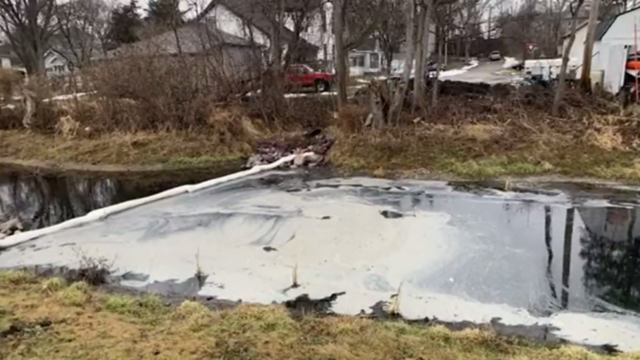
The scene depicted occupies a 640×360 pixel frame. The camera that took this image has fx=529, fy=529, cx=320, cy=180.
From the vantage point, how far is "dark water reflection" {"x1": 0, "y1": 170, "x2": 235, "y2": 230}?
8633mm

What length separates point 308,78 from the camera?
17641 millimetres

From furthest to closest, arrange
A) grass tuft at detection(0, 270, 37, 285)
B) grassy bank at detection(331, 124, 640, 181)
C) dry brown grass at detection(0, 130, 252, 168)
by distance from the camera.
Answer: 1. dry brown grass at detection(0, 130, 252, 168)
2. grassy bank at detection(331, 124, 640, 181)
3. grass tuft at detection(0, 270, 37, 285)

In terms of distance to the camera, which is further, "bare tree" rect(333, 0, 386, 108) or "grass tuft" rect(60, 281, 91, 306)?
"bare tree" rect(333, 0, 386, 108)

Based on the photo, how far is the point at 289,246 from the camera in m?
6.35

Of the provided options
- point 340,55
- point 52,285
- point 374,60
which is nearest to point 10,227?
point 52,285

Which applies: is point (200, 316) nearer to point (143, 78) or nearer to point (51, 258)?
point (51, 258)

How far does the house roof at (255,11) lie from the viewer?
16381mm

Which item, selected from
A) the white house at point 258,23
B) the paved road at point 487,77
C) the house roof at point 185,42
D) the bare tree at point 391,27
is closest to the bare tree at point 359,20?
the white house at point 258,23

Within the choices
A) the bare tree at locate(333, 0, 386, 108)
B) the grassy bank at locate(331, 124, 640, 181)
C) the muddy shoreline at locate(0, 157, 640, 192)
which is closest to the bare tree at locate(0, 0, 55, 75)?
the bare tree at locate(333, 0, 386, 108)

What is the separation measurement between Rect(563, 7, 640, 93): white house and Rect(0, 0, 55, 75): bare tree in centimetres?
2310

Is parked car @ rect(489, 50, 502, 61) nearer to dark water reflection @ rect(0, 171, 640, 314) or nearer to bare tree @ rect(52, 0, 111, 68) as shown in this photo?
bare tree @ rect(52, 0, 111, 68)

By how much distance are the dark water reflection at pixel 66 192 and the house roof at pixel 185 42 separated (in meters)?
3.56

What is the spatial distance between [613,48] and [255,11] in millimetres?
10427

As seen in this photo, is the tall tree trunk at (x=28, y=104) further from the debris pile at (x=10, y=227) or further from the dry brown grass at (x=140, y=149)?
the debris pile at (x=10, y=227)
